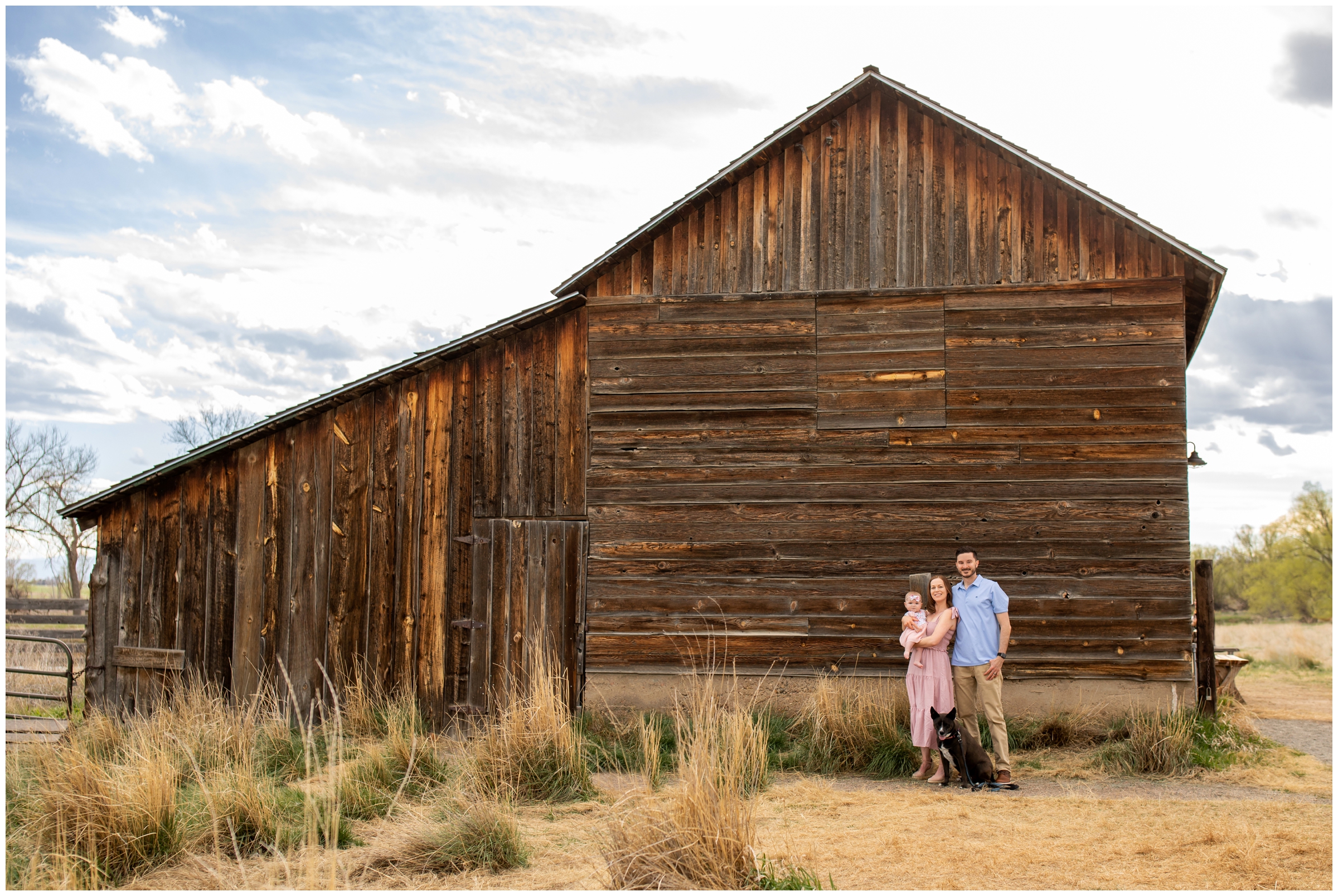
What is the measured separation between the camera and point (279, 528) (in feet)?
37.8

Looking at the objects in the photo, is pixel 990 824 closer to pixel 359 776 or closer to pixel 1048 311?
pixel 359 776

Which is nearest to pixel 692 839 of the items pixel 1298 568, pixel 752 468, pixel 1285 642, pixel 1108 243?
pixel 752 468

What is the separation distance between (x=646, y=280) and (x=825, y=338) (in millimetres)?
2258

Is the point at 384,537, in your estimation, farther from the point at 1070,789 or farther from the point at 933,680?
the point at 1070,789

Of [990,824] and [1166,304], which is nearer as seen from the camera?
[990,824]

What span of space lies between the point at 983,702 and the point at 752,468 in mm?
3710

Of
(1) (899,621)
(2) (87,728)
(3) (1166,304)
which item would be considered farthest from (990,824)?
(2) (87,728)

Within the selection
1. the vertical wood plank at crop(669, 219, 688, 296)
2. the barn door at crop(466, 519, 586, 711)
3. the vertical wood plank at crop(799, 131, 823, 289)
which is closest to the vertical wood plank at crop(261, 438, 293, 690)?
the barn door at crop(466, 519, 586, 711)

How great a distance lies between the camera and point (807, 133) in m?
11.2

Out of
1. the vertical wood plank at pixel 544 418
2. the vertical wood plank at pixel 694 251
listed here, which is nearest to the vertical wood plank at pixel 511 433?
the vertical wood plank at pixel 544 418

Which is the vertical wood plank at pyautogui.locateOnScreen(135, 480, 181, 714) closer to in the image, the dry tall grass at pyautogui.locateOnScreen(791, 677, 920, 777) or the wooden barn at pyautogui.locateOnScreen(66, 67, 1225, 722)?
the wooden barn at pyautogui.locateOnScreen(66, 67, 1225, 722)

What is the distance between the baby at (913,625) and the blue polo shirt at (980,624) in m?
0.32

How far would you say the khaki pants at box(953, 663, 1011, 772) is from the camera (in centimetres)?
843

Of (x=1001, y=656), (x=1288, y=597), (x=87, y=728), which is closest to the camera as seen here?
(x=1001, y=656)
